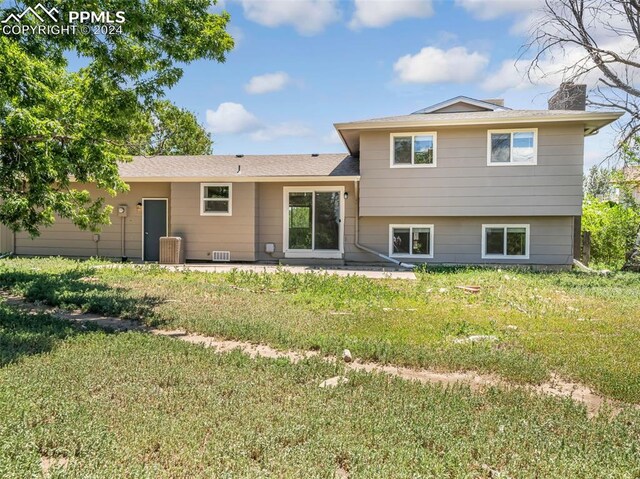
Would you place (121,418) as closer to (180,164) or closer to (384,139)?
(384,139)

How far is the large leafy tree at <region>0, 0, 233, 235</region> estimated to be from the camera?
5781mm

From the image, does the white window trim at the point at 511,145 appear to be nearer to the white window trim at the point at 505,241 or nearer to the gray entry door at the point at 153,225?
the white window trim at the point at 505,241

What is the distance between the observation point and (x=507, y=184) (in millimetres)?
11883

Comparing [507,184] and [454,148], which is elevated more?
[454,148]

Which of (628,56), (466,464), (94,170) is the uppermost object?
(628,56)

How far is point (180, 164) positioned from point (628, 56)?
45.2 ft

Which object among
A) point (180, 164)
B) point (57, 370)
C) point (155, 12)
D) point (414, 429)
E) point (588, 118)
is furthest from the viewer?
point (180, 164)

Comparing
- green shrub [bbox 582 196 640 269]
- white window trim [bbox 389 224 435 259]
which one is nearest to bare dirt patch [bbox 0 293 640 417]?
white window trim [bbox 389 224 435 259]

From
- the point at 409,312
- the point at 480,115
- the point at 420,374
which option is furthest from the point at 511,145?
the point at 420,374

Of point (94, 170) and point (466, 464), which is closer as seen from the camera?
point (466, 464)

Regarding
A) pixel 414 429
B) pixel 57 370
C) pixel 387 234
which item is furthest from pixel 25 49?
pixel 387 234

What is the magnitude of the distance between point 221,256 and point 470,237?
7192 millimetres

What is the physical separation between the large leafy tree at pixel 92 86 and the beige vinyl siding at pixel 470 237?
7.64m

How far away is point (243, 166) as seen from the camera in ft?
46.3
